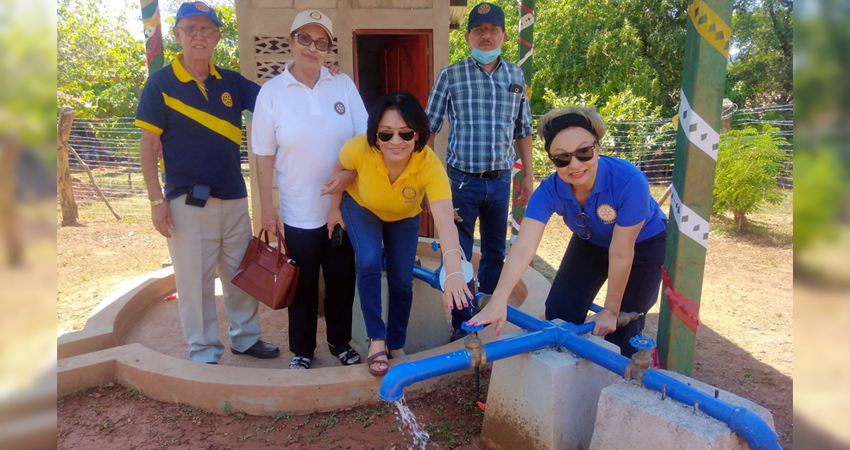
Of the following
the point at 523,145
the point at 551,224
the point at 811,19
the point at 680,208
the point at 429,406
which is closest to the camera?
the point at 811,19

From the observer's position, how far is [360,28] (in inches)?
210

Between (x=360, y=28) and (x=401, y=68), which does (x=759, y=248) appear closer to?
(x=401, y=68)

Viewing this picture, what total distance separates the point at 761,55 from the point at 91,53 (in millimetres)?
17765

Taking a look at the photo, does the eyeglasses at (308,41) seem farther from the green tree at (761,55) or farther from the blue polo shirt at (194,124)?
the green tree at (761,55)

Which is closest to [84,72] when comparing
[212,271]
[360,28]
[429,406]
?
[360,28]

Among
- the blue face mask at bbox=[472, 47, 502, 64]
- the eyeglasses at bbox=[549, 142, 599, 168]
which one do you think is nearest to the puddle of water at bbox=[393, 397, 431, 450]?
the eyeglasses at bbox=[549, 142, 599, 168]

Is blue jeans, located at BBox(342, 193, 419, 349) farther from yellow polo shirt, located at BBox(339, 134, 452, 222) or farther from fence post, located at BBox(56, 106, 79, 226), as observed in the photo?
fence post, located at BBox(56, 106, 79, 226)

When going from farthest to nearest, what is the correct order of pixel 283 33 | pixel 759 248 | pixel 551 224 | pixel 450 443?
pixel 551 224 < pixel 759 248 < pixel 283 33 < pixel 450 443

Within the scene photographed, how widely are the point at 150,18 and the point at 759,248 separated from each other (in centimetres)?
677

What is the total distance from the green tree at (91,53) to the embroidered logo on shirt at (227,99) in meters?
11.0

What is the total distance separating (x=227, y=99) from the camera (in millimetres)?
3146

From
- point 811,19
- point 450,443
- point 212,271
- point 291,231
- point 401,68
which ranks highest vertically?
point 401,68

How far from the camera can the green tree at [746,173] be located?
287 inches

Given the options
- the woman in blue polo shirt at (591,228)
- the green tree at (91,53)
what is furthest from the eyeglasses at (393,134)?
the green tree at (91,53)
